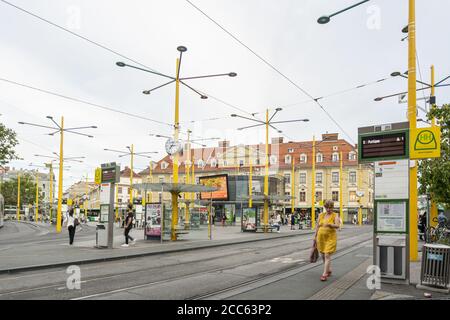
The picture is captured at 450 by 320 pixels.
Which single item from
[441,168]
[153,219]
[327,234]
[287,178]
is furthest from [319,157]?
[327,234]

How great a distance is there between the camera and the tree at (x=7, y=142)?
116ft

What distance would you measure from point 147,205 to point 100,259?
762 cm

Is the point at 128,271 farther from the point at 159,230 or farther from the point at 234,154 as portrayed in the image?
the point at 234,154

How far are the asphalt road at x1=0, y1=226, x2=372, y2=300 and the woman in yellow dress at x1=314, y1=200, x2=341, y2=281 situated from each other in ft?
3.30

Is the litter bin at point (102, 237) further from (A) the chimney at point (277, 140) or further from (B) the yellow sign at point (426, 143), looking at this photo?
(A) the chimney at point (277, 140)

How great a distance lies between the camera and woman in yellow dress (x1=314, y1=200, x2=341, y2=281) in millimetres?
9234

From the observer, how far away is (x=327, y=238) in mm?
Answer: 9297

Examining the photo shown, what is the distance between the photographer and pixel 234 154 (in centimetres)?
7831

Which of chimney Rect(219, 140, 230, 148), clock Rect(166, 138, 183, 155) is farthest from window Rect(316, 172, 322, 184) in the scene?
clock Rect(166, 138, 183, 155)

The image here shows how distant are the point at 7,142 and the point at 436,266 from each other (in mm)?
36499

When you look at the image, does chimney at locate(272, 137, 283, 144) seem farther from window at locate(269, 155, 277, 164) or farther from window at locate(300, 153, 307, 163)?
window at locate(300, 153, 307, 163)

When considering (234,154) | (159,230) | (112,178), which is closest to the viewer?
(112,178)

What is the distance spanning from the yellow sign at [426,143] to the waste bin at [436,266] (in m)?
2.62
